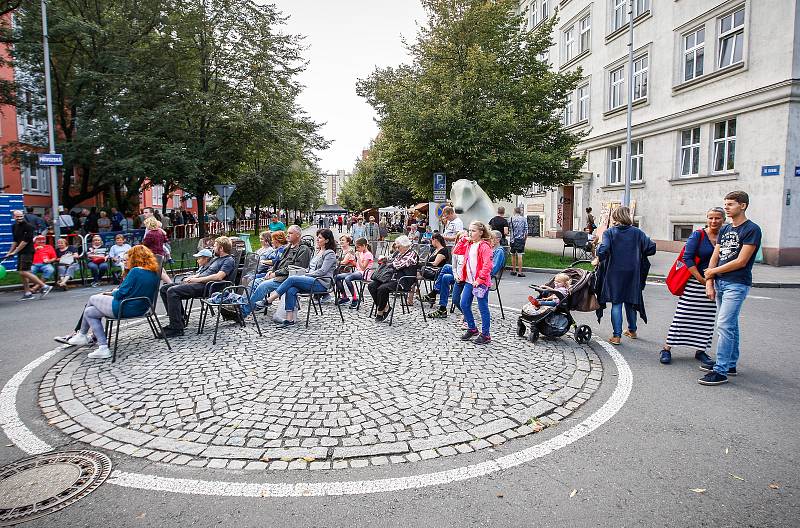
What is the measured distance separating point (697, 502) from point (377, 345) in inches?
161

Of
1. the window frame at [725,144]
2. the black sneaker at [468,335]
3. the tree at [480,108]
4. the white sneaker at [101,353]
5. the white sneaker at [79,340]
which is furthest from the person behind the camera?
the tree at [480,108]

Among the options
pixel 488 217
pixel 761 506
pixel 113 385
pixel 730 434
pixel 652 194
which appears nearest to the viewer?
pixel 761 506

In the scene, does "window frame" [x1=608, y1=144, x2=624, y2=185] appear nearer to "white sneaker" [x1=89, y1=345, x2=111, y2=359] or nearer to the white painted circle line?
the white painted circle line

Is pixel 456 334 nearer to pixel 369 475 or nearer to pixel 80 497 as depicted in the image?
pixel 369 475

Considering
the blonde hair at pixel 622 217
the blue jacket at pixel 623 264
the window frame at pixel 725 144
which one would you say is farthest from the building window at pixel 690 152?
the blonde hair at pixel 622 217

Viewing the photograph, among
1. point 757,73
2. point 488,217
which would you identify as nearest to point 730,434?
point 488,217

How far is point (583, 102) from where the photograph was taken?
2770 cm

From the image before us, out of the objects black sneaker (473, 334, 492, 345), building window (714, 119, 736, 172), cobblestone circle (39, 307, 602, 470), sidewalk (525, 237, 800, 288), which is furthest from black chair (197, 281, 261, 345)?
building window (714, 119, 736, 172)

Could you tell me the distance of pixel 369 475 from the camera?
10.5 ft

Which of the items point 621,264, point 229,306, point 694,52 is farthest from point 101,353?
point 694,52

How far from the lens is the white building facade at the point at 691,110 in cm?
1543

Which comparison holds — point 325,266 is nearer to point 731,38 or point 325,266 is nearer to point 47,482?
point 47,482

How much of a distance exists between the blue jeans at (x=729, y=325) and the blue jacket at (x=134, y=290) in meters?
6.54

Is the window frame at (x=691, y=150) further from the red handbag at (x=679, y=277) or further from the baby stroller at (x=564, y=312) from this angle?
the red handbag at (x=679, y=277)
